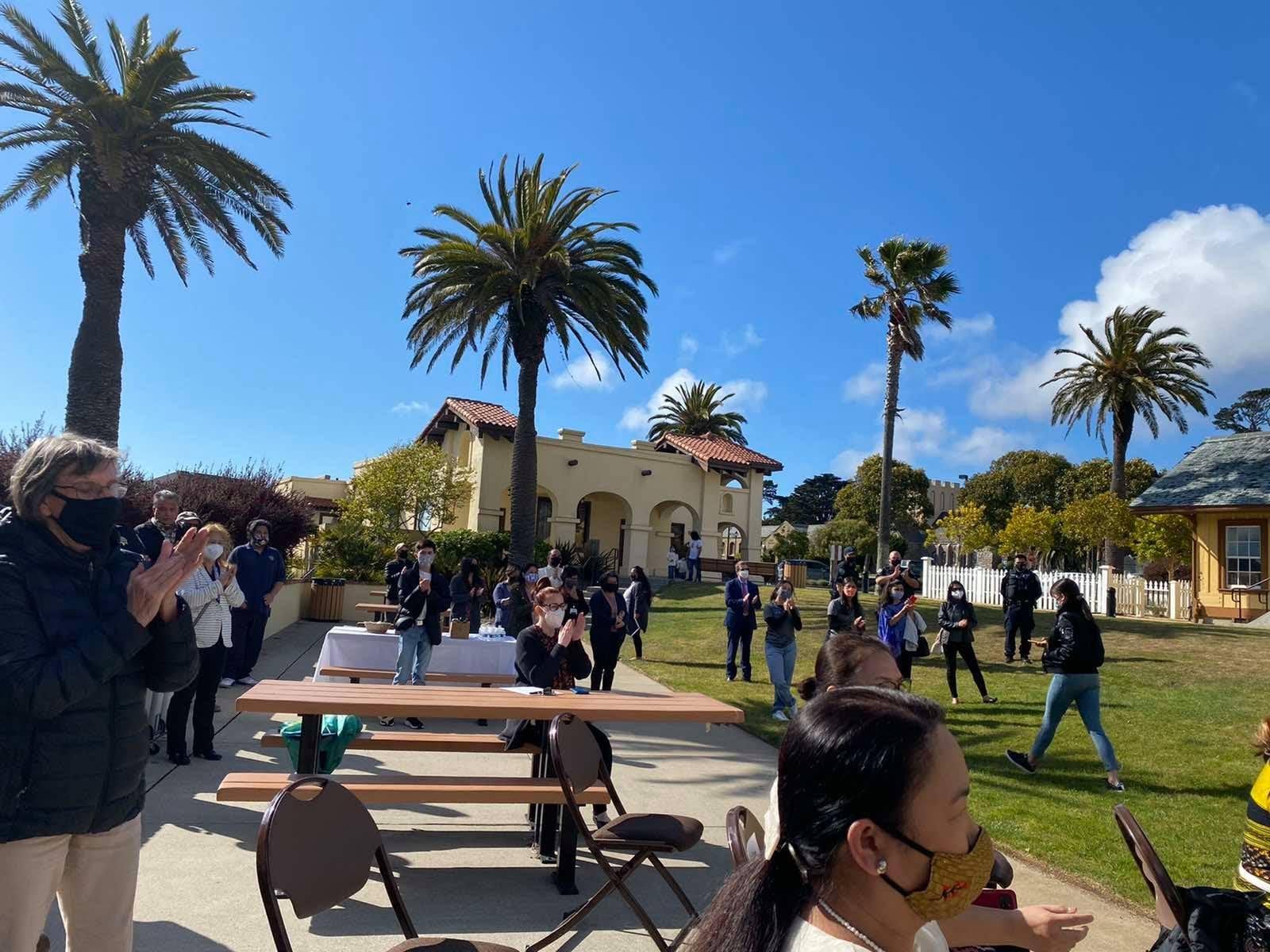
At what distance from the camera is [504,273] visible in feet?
72.5

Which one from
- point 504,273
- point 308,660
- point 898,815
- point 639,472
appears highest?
point 504,273

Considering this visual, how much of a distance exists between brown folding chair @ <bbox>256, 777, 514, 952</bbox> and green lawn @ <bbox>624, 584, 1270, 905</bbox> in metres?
4.13

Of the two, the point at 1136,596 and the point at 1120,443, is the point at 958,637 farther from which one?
the point at 1120,443

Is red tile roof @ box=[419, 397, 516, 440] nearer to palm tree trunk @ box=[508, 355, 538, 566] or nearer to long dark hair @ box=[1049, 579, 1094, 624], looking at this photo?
palm tree trunk @ box=[508, 355, 538, 566]

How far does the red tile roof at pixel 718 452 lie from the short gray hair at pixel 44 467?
32166mm

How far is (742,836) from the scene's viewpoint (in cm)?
273

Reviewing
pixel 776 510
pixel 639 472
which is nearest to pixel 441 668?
pixel 639 472

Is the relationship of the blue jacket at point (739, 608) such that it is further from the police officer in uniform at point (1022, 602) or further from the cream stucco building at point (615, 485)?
the cream stucco building at point (615, 485)

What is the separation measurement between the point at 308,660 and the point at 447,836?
8.87 m

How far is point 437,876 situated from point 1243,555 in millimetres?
25125

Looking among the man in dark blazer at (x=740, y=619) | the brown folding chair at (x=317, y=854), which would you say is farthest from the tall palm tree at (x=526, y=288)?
the brown folding chair at (x=317, y=854)

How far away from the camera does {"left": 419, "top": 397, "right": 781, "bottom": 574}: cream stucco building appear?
31422mm

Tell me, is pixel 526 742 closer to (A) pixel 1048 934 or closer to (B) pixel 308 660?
(A) pixel 1048 934

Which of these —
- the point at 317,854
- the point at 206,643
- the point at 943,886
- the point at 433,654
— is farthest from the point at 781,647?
the point at 943,886
